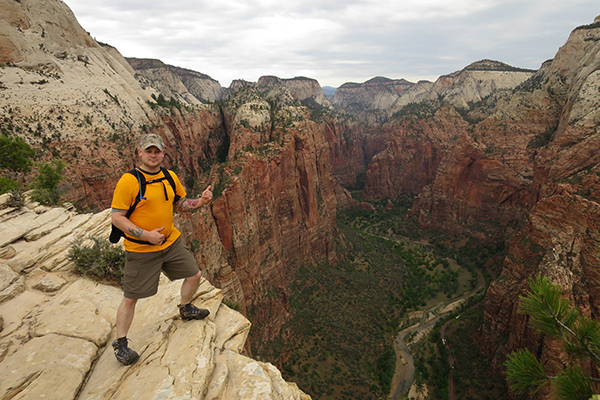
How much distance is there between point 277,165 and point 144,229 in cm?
3236

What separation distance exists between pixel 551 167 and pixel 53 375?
4202cm

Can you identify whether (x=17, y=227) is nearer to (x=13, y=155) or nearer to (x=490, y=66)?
(x=13, y=155)

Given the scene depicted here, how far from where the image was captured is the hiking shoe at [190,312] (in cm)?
678

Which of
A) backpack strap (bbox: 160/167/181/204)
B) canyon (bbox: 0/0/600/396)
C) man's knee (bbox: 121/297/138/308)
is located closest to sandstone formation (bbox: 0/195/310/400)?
man's knee (bbox: 121/297/138/308)

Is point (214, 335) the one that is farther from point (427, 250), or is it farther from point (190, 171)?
point (427, 250)

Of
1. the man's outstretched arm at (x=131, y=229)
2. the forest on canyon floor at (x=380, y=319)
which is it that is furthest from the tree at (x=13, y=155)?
the forest on canyon floor at (x=380, y=319)

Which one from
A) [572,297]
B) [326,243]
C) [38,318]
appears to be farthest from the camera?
[326,243]

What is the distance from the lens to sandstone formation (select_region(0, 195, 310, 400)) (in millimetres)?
5082

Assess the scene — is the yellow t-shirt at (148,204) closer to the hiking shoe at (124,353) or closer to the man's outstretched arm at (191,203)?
the man's outstretched arm at (191,203)

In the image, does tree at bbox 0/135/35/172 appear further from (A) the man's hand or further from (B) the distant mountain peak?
(B) the distant mountain peak

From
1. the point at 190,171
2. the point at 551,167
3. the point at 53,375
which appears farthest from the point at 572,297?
the point at 190,171

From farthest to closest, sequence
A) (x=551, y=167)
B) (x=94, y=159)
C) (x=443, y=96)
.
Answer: (x=443, y=96) → (x=551, y=167) → (x=94, y=159)

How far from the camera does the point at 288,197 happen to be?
40.1 metres

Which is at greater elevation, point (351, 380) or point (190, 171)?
point (190, 171)
